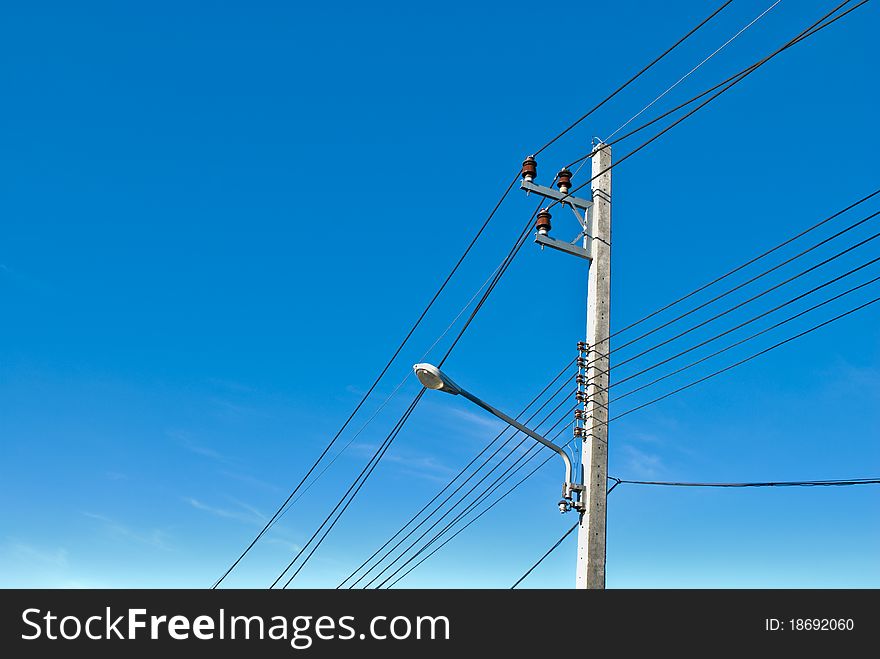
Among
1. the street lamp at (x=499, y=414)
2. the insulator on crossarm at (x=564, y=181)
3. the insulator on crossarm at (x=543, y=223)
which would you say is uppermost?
the insulator on crossarm at (x=564, y=181)

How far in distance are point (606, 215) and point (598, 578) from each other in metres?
5.59

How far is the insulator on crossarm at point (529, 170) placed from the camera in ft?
42.8

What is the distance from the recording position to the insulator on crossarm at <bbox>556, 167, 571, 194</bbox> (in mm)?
13000

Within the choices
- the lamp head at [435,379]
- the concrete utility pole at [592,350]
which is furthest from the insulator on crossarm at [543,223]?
the lamp head at [435,379]

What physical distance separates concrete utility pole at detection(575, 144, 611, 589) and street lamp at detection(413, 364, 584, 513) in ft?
0.61

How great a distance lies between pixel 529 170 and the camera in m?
13.1

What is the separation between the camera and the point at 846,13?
841 centimetres

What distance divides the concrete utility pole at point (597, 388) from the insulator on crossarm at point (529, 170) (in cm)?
96

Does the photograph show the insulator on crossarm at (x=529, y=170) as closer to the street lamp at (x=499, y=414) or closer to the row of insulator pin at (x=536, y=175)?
the row of insulator pin at (x=536, y=175)

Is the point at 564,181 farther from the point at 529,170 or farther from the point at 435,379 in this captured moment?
the point at 435,379

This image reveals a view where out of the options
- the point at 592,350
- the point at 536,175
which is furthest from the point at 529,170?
the point at 592,350
